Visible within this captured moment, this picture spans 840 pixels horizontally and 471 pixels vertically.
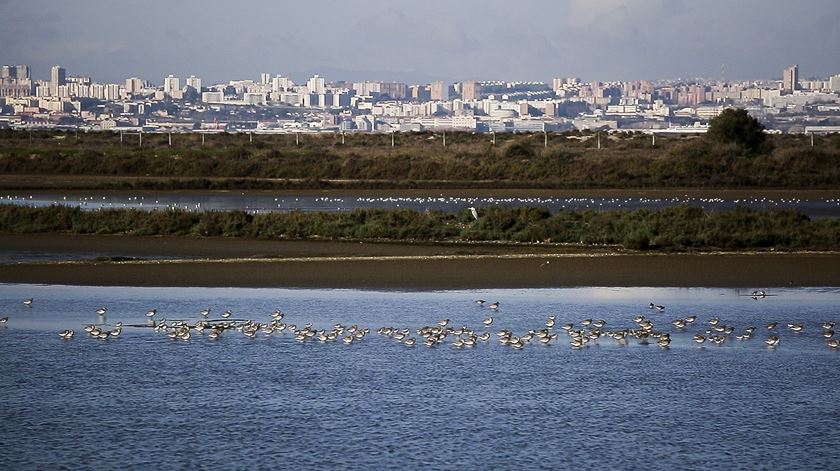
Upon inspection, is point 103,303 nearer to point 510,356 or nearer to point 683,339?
point 510,356

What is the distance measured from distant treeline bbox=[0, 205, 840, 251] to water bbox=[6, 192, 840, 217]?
8.19 metres

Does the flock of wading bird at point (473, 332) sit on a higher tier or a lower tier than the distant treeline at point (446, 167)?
lower

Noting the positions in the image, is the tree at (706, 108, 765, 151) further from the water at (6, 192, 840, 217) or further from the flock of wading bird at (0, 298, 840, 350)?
the flock of wading bird at (0, 298, 840, 350)

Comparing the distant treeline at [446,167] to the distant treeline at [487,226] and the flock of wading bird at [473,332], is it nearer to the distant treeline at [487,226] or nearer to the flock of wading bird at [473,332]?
the distant treeline at [487,226]

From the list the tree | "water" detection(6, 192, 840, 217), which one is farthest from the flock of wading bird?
the tree

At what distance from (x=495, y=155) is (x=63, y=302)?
47238 mm

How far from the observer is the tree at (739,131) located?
217 ft

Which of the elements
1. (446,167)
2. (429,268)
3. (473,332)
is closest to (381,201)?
(446,167)

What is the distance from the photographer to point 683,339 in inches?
723

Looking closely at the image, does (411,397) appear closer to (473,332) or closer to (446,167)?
(473,332)

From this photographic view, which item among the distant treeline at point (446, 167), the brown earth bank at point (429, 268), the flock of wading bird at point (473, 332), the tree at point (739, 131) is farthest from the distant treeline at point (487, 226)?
the tree at point (739, 131)

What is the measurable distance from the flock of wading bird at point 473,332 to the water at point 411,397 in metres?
0.15

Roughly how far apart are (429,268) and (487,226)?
20.1 ft

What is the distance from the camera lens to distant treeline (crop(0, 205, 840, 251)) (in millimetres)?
29047
